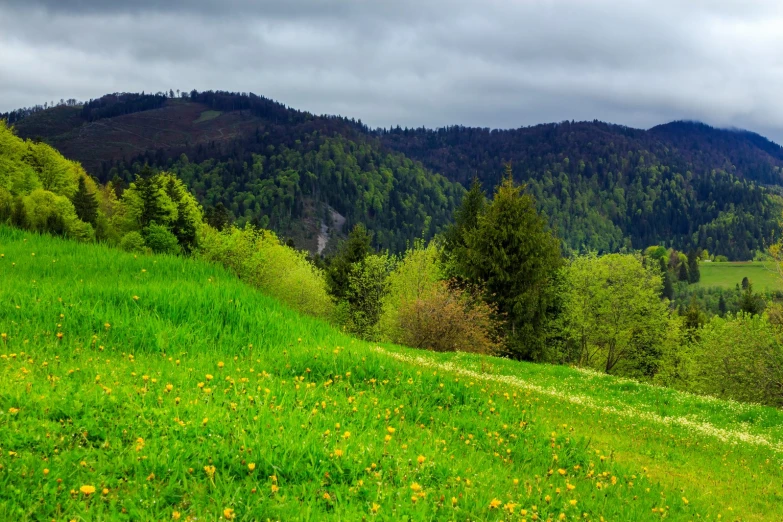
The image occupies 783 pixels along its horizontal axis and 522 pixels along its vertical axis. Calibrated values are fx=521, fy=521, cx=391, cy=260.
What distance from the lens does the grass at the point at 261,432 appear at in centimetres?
489

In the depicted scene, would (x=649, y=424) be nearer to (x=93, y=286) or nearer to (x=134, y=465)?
(x=134, y=465)

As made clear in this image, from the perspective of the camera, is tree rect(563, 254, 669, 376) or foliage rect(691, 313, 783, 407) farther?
tree rect(563, 254, 669, 376)

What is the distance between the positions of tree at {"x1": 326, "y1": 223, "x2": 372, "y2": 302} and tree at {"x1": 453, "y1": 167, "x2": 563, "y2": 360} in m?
20.5

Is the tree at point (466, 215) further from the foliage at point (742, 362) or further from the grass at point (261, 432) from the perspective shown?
the grass at point (261, 432)

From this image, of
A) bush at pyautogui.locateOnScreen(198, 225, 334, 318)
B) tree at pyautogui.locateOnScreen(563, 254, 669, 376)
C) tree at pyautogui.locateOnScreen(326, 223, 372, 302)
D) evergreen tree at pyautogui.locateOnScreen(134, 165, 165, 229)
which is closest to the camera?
tree at pyautogui.locateOnScreen(563, 254, 669, 376)

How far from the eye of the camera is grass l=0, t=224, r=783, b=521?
4.89 m

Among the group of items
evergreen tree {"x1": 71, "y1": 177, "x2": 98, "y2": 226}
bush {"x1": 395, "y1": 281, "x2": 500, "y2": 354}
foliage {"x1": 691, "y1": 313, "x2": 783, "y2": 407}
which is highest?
evergreen tree {"x1": 71, "y1": 177, "x2": 98, "y2": 226}

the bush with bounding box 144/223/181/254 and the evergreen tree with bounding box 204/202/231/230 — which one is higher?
the evergreen tree with bounding box 204/202/231/230

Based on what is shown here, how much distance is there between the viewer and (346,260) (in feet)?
196

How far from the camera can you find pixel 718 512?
6.98 m

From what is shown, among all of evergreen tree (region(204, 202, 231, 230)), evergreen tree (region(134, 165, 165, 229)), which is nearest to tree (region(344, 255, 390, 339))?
evergreen tree (region(134, 165, 165, 229))

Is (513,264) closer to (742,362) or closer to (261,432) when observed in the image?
(742,362)

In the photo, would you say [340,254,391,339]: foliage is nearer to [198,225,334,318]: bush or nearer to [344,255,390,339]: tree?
[344,255,390,339]: tree

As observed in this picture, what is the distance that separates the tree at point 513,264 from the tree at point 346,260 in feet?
67.2
